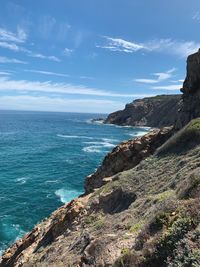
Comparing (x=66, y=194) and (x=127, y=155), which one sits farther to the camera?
(x=66, y=194)

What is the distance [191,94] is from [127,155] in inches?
582

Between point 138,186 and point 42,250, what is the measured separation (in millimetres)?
8390

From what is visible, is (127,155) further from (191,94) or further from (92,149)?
(92,149)

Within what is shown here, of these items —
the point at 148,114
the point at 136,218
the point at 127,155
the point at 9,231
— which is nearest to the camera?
the point at 136,218

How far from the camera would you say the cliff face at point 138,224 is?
36.3ft

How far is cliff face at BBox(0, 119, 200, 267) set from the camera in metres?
11.1

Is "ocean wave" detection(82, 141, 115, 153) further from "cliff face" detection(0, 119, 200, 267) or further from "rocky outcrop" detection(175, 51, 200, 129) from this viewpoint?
"cliff face" detection(0, 119, 200, 267)

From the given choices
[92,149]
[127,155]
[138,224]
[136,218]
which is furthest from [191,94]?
[92,149]

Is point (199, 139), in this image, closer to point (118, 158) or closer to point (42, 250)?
point (118, 158)

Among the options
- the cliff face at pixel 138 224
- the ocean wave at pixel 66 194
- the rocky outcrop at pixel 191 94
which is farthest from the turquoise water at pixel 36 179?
the rocky outcrop at pixel 191 94

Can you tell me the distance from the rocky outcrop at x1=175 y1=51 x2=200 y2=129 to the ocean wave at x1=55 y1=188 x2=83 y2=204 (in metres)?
19.2

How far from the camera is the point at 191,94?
1718 inches

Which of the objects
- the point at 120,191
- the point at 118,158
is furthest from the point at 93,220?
the point at 118,158

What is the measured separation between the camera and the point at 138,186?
2367cm
